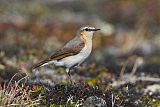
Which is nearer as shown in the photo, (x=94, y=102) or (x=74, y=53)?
(x=94, y=102)

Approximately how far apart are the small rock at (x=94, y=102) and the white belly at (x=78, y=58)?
1735mm

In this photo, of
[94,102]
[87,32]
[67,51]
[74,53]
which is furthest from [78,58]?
[94,102]

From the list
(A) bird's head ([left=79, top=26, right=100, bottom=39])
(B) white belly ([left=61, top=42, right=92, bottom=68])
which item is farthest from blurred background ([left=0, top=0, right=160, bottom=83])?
(A) bird's head ([left=79, top=26, right=100, bottom=39])

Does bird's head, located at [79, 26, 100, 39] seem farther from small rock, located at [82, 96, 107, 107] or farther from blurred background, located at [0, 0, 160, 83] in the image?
small rock, located at [82, 96, 107, 107]

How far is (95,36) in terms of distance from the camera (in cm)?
2230

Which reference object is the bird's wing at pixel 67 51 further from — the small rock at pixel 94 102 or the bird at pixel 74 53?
the small rock at pixel 94 102

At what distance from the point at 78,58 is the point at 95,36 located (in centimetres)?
1004

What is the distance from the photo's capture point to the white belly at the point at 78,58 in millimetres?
12266

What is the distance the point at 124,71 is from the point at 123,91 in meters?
2.81

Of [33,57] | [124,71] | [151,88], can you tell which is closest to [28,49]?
[33,57]

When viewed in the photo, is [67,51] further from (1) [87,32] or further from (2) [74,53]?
(1) [87,32]

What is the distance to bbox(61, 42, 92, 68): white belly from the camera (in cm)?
1227

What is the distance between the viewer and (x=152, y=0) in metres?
25.6

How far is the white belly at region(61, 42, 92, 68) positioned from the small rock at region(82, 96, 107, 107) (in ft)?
5.69
